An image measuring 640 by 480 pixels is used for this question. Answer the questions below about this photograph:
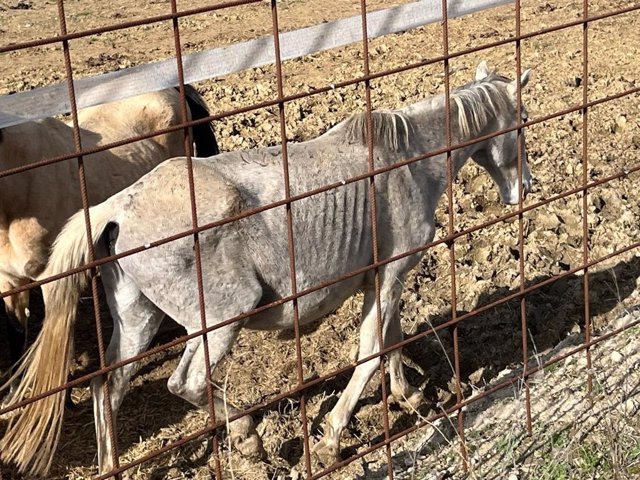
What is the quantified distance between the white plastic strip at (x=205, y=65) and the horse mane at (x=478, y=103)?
4.88 feet

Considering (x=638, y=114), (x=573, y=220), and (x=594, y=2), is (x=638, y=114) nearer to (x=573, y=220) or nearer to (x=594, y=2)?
(x=573, y=220)

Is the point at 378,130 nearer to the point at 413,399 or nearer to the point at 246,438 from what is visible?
the point at 413,399

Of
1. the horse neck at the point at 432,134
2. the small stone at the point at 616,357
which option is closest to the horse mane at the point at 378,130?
the horse neck at the point at 432,134

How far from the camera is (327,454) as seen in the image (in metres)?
4.78

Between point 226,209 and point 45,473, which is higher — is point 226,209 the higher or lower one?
the higher one

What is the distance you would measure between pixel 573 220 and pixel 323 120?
2410 millimetres

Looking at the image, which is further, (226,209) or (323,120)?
(323,120)

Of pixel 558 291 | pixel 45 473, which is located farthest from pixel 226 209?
pixel 558 291

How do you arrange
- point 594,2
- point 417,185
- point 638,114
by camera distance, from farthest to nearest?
1. point 594,2
2. point 638,114
3. point 417,185

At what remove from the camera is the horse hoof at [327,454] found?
4777mm

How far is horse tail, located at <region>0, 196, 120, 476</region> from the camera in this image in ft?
13.9

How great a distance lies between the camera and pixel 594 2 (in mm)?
11172

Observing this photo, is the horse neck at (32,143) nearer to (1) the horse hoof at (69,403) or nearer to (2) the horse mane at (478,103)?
(1) the horse hoof at (69,403)

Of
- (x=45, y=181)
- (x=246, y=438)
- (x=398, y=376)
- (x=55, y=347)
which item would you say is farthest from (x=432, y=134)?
(x=55, y=347)
